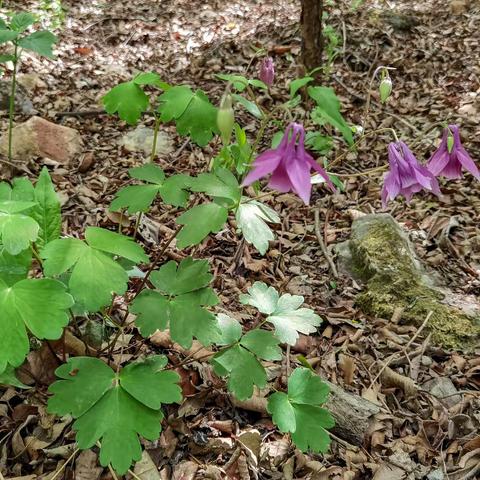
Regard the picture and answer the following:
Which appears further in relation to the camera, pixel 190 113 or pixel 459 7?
pixel 459 7

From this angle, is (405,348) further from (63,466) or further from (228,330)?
(63,466)

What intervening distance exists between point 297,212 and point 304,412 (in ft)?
5.35

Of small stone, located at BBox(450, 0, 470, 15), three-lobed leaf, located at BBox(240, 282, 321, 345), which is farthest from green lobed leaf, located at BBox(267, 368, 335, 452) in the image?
small stone, located at BBox(450, 0, 470, 15)

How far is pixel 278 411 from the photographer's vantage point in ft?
5.38

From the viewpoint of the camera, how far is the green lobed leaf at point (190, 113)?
1795 mm

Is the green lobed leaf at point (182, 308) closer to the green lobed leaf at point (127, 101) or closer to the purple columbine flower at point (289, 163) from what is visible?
the purple columbine flower at point (289, 163)

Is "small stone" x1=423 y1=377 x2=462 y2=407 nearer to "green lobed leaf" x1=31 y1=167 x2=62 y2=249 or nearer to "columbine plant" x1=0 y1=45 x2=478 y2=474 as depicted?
"columbine plant" x1=0 y1=45 x2=478 y2=474

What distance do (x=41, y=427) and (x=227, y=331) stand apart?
688mm

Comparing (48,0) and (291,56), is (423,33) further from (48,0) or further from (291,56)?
(48,0)

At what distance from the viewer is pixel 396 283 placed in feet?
8.30

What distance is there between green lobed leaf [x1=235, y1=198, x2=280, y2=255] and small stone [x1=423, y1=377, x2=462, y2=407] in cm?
105

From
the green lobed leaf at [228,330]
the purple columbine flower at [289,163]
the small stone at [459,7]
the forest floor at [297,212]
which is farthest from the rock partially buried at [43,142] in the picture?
the small stone at [459,7]

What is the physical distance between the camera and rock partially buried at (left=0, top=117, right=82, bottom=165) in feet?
10.5

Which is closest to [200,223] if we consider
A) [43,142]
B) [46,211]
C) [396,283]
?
[46,211]
